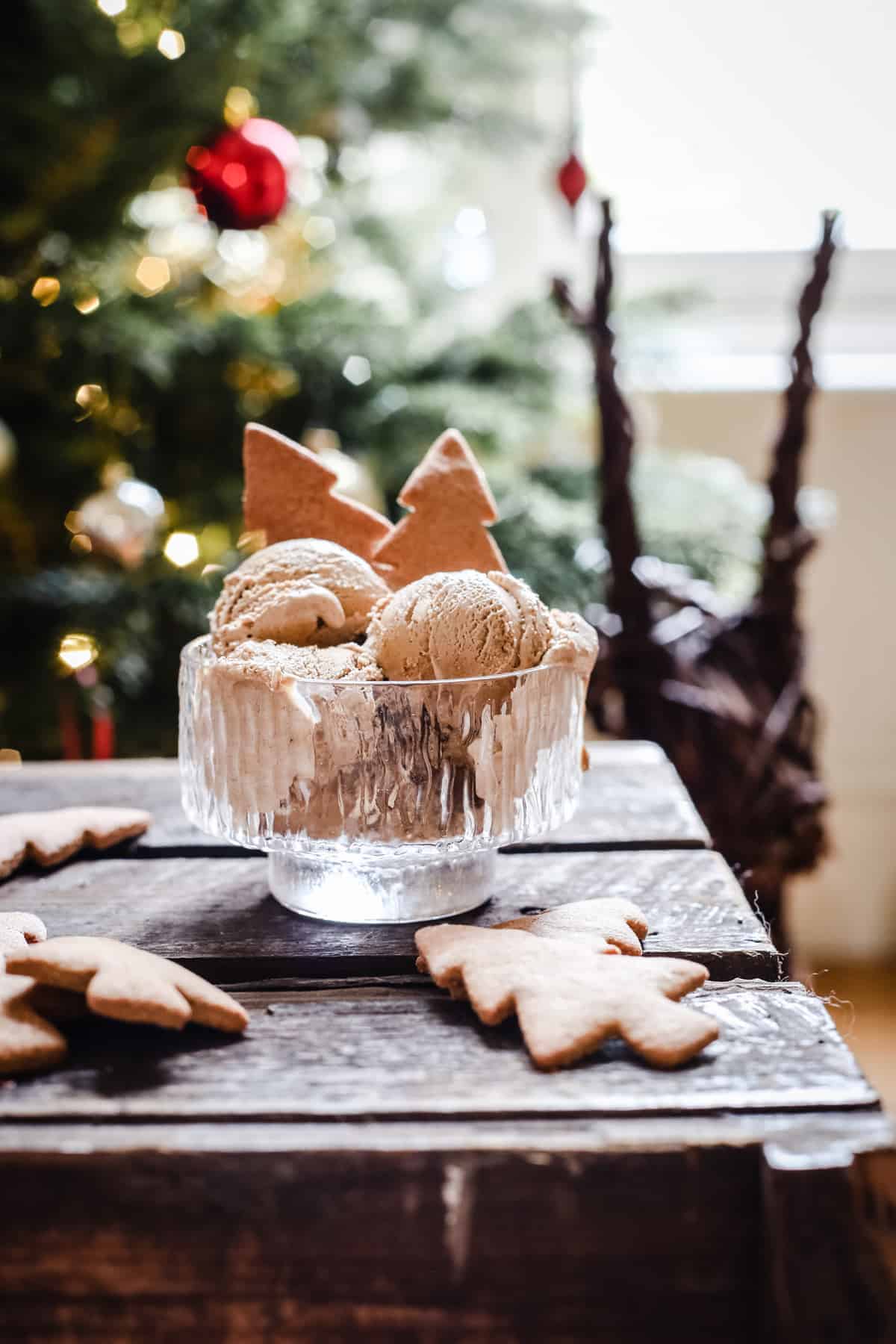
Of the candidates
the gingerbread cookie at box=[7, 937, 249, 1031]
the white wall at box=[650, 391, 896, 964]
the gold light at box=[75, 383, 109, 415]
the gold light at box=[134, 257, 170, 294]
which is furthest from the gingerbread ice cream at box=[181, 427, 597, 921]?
the white wall at box=[650, 391, 896, 964]

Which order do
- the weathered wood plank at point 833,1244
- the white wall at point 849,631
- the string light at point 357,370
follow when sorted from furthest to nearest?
1. the white wall at point 849,631
2. the string light at point 357,370
3. the weathered wood plank at point 833,1244

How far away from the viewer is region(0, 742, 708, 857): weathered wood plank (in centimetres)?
77

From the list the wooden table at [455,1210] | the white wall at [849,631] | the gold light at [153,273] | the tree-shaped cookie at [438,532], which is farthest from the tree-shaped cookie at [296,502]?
the white wall at [849,631]

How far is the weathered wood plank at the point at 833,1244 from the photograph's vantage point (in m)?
0.40

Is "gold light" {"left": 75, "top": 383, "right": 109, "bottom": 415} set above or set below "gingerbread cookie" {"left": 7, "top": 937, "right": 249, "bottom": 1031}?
above

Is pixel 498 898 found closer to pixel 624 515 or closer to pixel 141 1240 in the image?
pixel 141 1240

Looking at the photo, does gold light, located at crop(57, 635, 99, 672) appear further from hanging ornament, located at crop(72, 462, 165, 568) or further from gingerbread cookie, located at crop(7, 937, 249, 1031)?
gingerbread cookie, located at crop(7, 937, 249, 1031)

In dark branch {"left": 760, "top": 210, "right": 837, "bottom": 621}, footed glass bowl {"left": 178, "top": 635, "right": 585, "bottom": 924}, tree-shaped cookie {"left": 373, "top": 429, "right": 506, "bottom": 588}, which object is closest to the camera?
footed glass bowl {"left": 178, "top": 635, "right": 585, "bottom": 924}

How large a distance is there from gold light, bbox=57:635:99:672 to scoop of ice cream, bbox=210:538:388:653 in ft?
2.11

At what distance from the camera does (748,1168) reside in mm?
424

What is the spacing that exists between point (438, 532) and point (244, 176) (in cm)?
67

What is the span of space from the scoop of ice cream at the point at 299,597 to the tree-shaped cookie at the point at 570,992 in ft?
0.60

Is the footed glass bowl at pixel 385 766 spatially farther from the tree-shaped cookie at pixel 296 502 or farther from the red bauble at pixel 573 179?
the red bauble at pixel 573 179

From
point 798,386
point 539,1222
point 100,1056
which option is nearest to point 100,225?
point 798,386
